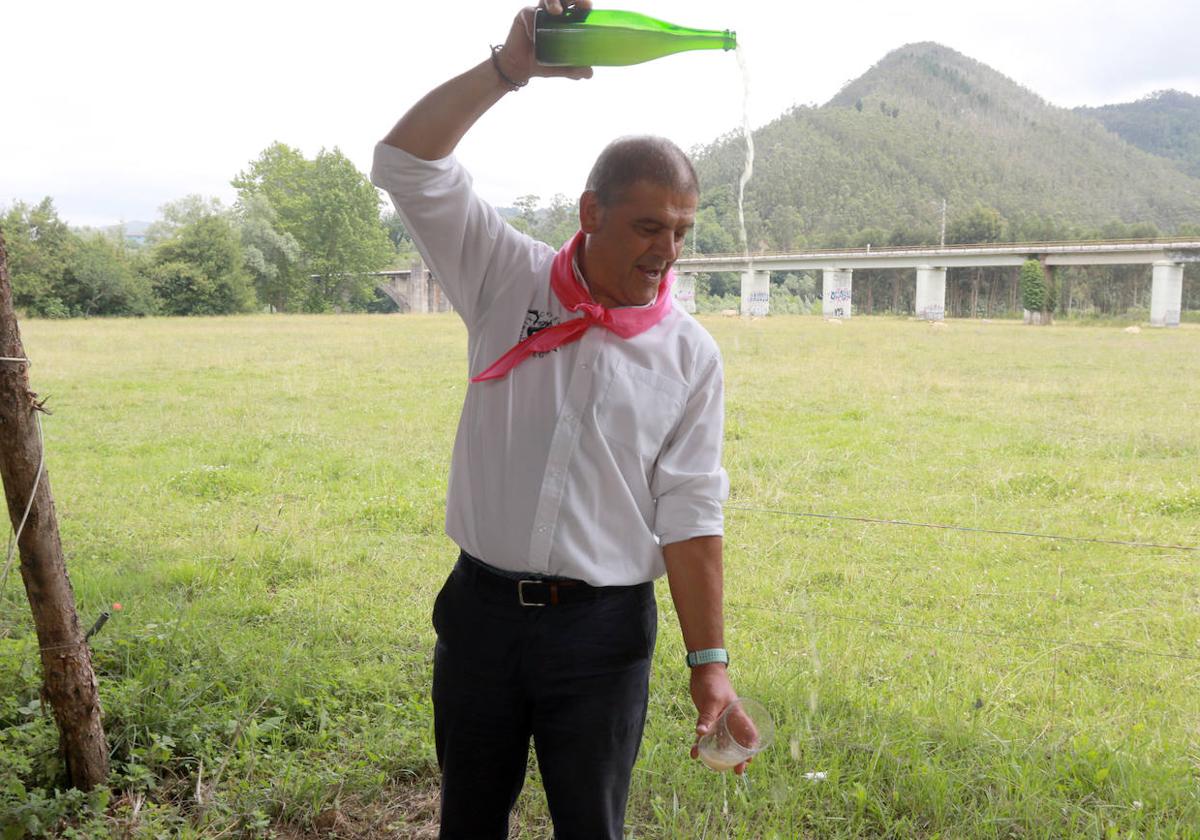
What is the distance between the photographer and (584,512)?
1723mm

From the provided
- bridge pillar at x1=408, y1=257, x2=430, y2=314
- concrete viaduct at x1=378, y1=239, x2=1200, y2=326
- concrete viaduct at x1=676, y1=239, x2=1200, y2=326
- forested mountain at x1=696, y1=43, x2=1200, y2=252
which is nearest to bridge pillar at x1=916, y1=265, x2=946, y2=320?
concrete viaduct at x1=676, y1=239, x2=1200, y2=326

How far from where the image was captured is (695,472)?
178 cm

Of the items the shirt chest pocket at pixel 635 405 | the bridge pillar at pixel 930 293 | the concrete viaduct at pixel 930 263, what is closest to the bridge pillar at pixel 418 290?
the concrete viaduct at pixel 930 263

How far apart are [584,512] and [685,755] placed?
63.0 inches

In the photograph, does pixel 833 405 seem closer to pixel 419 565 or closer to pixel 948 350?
pixel 419 565

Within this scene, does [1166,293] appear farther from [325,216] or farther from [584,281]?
[584,281]

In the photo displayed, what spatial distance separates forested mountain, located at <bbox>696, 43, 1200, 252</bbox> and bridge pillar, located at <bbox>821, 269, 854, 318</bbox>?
1226mm

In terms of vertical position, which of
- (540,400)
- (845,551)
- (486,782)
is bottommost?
(845,551)

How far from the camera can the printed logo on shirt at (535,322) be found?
1.80 metres

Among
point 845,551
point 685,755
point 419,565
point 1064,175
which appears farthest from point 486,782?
point 1064,175

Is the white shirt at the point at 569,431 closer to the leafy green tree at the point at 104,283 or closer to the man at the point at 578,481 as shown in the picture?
the man at the point at 578,481

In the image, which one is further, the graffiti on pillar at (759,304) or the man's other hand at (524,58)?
the graffiti on pillar at (759,304)

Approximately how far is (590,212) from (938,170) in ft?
167

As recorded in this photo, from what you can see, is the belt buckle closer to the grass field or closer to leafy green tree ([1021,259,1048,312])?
the grass field
